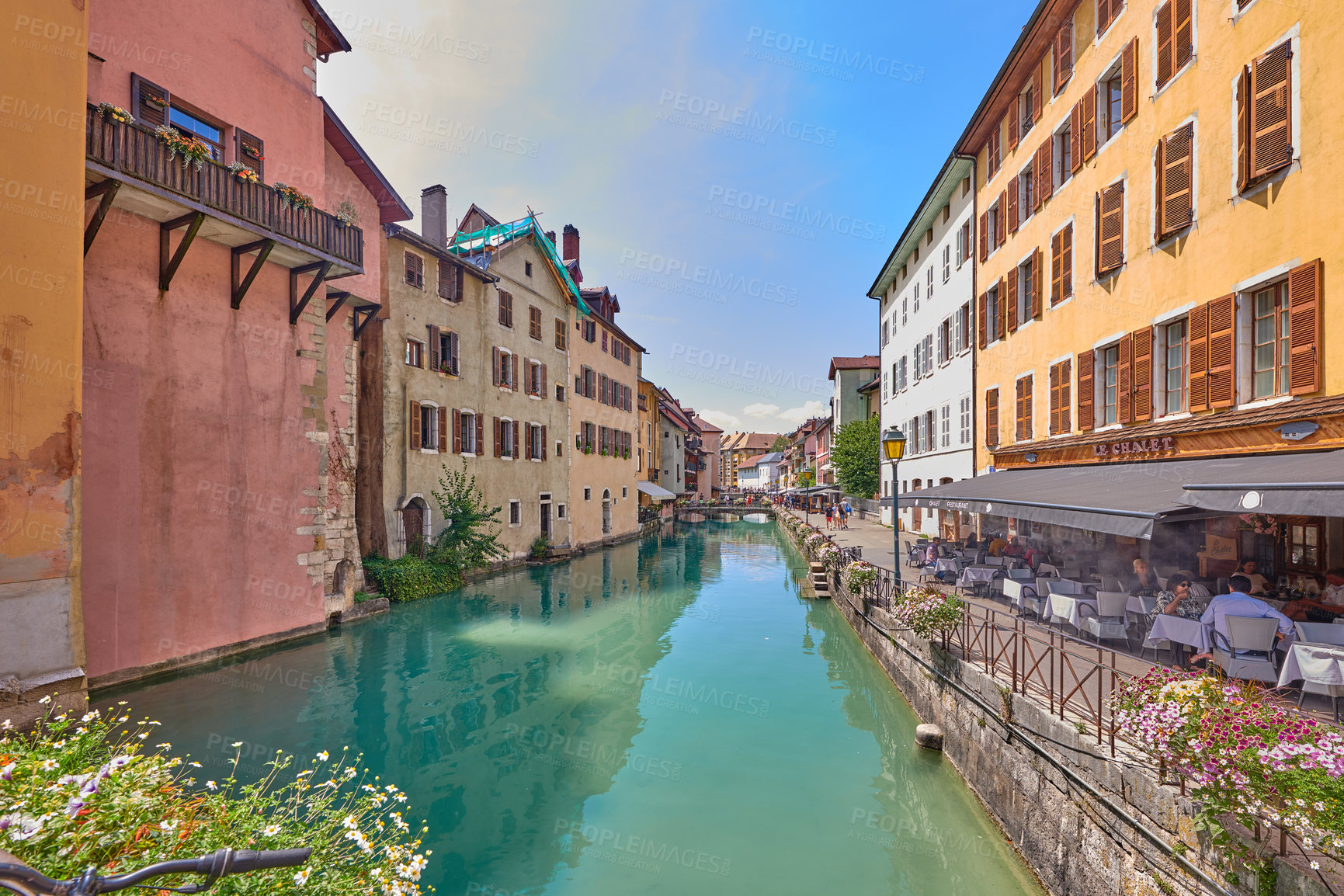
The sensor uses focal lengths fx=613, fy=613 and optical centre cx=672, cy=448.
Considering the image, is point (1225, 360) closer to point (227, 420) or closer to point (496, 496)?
point (227, 420)

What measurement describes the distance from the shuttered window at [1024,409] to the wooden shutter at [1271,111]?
7046 millimetres

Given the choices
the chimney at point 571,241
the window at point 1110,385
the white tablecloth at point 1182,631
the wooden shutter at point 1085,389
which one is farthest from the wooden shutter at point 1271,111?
the chimney at point 571,241

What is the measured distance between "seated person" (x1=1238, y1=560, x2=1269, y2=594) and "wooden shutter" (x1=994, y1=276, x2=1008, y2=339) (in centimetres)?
895

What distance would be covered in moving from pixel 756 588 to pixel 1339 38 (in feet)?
62.2

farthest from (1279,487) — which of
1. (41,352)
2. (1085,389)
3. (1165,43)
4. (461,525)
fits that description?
(461,525)

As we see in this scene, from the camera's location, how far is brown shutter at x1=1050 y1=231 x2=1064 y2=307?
13.3m

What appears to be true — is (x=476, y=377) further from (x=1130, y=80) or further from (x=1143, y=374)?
(x=1130, y=80)

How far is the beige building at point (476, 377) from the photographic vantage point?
1905 centimetres

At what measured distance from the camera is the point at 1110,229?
37.2ft

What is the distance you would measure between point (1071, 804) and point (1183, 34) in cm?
1163

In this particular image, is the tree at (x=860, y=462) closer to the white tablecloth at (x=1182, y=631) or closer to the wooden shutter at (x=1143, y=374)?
the wooden shutter at (x=1143, y=374)

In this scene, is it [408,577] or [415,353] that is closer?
[408,577]

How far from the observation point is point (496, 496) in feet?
77.8

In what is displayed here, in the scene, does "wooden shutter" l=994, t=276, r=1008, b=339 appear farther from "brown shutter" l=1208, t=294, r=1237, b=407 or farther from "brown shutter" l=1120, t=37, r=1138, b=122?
"brown shutter" l=1208, t=294, r=1237, b=407
